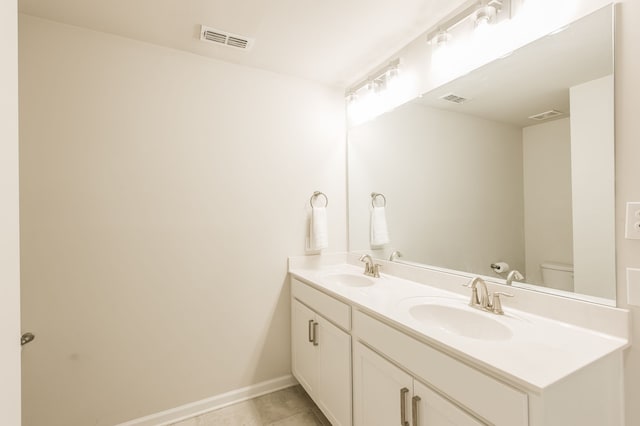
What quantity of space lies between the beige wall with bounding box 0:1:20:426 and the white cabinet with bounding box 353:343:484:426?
116 cm

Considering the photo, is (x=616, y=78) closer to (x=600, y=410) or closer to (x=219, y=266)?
(x=600, y=410)

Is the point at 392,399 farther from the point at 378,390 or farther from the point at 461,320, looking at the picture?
the point at 461,320

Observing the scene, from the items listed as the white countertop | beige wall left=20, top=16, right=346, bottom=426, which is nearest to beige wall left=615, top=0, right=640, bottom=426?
the white countertop

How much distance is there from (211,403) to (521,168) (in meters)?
2.23

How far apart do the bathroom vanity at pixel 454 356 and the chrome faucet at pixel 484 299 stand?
35 mm

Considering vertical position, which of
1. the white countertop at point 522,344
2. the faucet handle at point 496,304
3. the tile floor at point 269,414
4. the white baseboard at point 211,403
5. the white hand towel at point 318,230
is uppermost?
the white hand towel at point 318,230

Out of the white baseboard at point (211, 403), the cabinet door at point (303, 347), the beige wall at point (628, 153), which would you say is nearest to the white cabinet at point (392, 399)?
the cabinet door at point (303, 347)

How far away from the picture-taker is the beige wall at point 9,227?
0.68 meters

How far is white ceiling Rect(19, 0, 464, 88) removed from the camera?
1471 mm

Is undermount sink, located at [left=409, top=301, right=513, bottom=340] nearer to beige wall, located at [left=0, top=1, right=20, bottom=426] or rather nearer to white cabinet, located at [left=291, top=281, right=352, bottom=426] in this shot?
white cabinet, located at [left=291, top=281, right=352, bottom=426]

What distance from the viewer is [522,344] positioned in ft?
3.14

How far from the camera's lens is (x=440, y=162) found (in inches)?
68.7

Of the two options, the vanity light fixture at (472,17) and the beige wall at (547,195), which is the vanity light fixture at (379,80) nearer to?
the vanity light fixture at (472,17)

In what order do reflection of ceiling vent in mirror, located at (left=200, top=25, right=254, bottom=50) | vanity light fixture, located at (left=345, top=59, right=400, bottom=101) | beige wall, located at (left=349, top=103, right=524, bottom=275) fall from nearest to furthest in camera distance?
beige wall, located at (left=349, top=103, right=524, bottom=275), reflection of ceiling vent in mirror, located at (left=200, top=25, right=254, bottom=50), vanity light fixture, located at (left=345, top=59, right=400, bottom=101)
